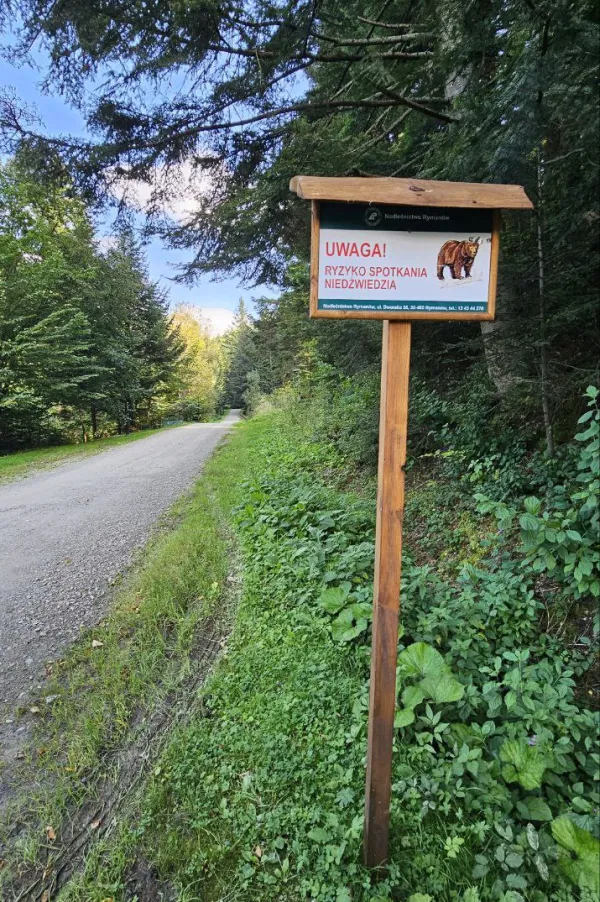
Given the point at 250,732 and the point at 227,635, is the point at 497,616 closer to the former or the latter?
the point at 250,732

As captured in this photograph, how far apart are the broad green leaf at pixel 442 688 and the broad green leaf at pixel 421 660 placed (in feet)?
0.10

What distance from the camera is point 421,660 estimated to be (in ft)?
6.92

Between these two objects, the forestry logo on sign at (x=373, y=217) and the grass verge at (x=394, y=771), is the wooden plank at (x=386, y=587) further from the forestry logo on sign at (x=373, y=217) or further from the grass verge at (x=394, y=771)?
the forestry logo on sign at (x=373, y=217)

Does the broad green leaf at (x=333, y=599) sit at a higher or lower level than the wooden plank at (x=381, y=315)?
lower

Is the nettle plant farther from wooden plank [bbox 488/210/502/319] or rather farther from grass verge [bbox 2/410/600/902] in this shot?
wooden plank [bbox 488/210/502/319]

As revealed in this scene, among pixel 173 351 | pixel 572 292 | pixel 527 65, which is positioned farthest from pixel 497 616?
pixel 173 351

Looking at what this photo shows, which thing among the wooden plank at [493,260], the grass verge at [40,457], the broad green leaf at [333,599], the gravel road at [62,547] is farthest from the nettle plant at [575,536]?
the grass verge at [40,457]

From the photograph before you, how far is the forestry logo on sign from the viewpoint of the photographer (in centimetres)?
154

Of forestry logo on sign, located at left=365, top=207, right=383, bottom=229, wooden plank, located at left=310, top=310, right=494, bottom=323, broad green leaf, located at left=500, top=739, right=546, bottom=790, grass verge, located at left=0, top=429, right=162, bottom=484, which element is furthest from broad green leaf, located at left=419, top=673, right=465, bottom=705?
grass verge, located at left=0, top=429, right=162, bottom=484

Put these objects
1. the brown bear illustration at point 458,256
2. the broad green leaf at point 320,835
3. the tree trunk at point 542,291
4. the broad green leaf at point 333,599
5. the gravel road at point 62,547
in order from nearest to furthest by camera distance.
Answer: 1. the brown bear illustration at point 458,256
2. the broad green leaf at point 320,835
3. the tree trunk at point 542,291
4. the broad green leaf at point 333,599
5. the gravel road at point 62,547

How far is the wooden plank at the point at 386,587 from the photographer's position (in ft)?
5.33

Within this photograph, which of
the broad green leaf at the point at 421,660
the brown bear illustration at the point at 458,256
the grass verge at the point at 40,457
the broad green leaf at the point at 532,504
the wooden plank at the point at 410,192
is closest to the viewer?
the wooden plank at the point at 410,192

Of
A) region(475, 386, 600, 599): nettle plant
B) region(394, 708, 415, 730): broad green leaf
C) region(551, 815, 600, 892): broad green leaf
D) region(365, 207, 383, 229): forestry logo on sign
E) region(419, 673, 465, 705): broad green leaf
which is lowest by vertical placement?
region(551, 815, 600, 892): broad green leaf

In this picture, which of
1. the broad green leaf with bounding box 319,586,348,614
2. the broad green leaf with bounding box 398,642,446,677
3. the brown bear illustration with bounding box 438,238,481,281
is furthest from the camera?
the broad green leaf with bounding box 319,586,348,614
